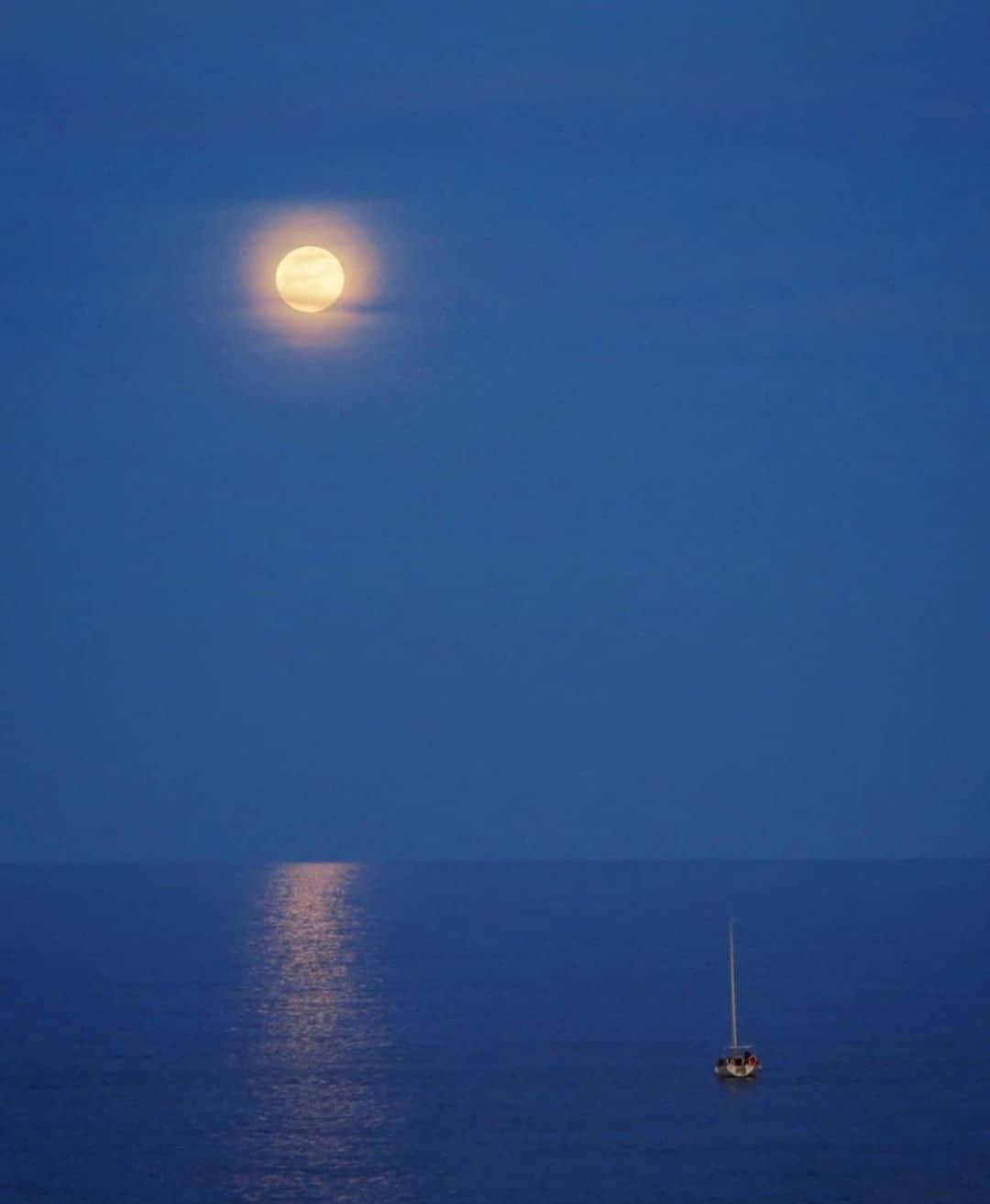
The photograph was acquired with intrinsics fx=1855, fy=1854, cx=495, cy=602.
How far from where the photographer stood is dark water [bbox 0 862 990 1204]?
5156 centimetres

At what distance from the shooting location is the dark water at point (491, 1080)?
5156 cm

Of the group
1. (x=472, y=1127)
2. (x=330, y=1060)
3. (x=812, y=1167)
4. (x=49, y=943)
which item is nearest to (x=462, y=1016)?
(x=330, y=1060)

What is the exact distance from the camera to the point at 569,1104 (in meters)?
61.3

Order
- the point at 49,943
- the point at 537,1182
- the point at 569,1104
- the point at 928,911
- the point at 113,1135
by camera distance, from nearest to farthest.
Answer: the point at 537,1182
the point at 113,1135
the point at 569,1104
the point at 49,943
the point at 928,911

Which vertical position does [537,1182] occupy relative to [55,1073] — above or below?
below

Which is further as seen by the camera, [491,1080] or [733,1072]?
[491,1080]

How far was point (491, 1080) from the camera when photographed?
2625 inches

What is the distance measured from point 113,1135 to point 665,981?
50863 mm

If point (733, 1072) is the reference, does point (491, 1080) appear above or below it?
below

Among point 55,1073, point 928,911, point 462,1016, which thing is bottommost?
point 55,1073

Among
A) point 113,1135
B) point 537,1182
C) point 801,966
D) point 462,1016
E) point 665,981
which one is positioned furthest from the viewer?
point 801,966

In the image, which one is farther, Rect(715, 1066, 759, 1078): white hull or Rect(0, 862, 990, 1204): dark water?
Rect(715, 1066, 759, 1078): white hull

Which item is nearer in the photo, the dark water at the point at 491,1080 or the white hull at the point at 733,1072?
the dark water at the point at 491,1080

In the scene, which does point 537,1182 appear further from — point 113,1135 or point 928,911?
point 928,911
